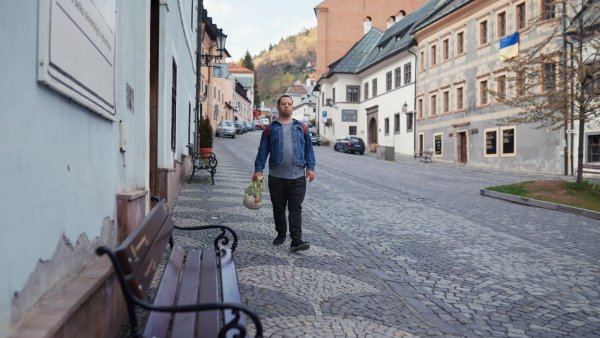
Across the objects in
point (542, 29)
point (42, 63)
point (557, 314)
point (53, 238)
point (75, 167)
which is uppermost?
point (542, 29)

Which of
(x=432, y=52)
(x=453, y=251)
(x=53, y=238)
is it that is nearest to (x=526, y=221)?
(x=453, y=251)

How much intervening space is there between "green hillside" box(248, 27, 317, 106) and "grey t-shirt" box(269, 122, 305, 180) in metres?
148

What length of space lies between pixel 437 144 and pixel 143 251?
35457 mm

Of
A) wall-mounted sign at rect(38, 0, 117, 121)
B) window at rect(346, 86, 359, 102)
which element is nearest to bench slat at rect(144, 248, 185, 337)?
wall-mounted sign at rect(38, 0, 117, 121)

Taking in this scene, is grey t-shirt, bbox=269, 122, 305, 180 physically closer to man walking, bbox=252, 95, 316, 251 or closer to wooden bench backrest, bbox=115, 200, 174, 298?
man walking, bbox=252, 95, 316, 251

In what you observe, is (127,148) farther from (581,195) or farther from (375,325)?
(581,195)

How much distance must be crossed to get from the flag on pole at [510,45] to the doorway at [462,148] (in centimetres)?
619

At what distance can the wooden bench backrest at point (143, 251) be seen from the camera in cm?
253

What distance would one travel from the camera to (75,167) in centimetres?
312

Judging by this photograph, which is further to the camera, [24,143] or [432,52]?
[432,52]

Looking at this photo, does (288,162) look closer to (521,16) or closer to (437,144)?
(521,16)

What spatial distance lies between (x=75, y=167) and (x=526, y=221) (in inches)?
360

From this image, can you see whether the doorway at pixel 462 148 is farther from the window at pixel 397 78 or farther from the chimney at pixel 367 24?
the chimney at pixel 367 24

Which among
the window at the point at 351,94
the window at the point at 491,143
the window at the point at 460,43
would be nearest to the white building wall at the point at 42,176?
the window at the point at 491,143
